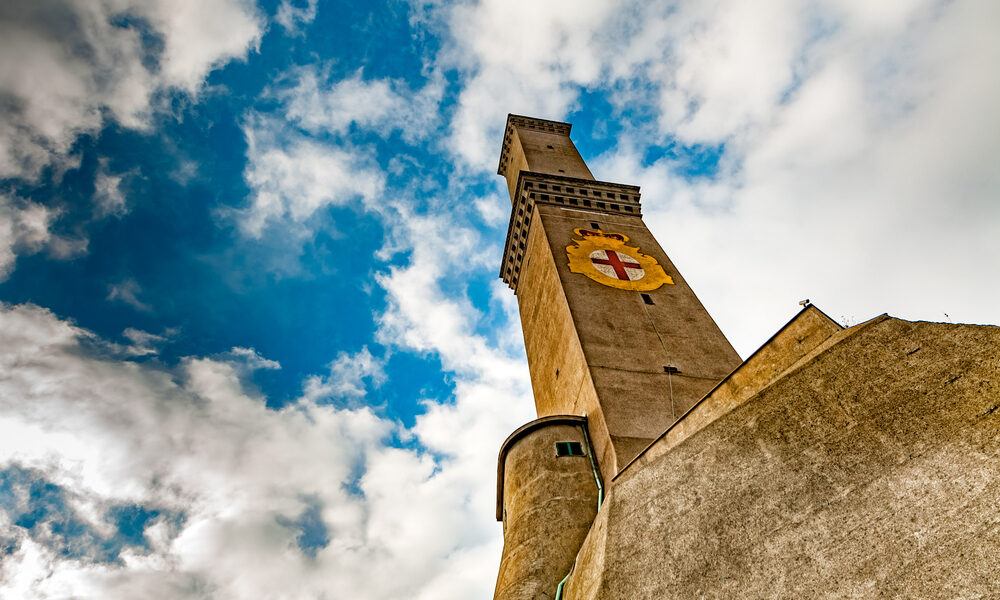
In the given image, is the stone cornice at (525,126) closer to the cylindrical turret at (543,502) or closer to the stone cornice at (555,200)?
the stone cornice at (555,200)

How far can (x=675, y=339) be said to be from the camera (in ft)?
52.6

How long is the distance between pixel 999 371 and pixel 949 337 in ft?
2.36

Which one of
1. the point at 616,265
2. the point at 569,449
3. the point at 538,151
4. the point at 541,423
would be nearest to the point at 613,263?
the point at 616,265

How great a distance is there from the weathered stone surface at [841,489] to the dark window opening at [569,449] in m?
4.57

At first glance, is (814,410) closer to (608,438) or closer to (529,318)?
(608,438)

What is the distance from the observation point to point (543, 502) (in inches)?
467

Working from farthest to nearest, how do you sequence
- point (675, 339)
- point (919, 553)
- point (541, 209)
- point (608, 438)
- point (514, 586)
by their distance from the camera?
point (541, 209) < point (675, 339) < point (608, 438) < point (514, 586) < point (919, 553)

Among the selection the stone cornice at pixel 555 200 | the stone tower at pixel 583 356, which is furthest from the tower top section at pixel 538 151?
the stone tower at pixel 583 356

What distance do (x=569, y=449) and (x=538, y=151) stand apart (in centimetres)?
1929

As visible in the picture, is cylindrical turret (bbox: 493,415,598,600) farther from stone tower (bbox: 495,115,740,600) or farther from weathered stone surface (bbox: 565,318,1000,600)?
weathered stone surface (bbox: 565,318,1000,600)

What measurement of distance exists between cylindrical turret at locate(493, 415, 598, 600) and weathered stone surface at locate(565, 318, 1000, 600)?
2.43 meters

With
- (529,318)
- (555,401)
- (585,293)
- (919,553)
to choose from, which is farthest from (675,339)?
(919,553)

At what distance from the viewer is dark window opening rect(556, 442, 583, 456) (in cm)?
1305

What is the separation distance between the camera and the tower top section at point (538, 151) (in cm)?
2738
